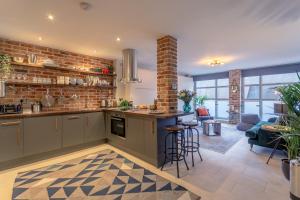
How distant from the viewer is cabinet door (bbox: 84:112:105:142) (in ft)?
12.4

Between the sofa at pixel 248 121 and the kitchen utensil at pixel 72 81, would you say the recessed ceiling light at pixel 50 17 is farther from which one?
the sofa at pixel 248 121

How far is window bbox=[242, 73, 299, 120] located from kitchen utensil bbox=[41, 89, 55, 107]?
7.23m

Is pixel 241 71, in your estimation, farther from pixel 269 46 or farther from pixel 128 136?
pixel 128 136

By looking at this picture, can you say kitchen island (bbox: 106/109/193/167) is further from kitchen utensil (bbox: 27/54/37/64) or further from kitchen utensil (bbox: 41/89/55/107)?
kitchen utensil (bbox: 27/54/37/64)

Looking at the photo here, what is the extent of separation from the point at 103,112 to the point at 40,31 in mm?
2158

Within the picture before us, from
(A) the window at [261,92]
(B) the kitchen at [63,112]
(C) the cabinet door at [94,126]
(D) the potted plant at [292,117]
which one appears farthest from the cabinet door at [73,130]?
(A) the window at [261,92]

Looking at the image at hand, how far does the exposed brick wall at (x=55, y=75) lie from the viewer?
3.28 metres

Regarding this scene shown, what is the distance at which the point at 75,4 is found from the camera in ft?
6.72

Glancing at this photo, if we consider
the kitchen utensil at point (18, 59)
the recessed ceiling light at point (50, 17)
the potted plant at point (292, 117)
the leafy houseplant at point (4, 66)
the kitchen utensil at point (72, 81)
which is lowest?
the potted plant at point (292, 117)

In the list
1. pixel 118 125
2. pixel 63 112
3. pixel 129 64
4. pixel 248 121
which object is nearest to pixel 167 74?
pixel 129 64

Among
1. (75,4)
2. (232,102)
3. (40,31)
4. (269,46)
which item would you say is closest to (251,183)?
(269,46)

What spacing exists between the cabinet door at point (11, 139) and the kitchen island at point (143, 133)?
1793 mm

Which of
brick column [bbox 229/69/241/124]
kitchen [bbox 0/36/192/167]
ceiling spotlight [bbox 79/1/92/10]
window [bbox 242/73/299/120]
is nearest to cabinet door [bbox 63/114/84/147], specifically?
kitchen [bbox 0/36/192/167]

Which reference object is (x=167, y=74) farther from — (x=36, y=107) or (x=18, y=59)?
(x=18, y=59)
